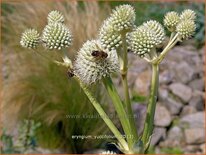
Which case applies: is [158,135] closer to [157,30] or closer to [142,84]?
[142,84]

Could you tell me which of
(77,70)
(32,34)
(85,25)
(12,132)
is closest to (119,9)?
(77,70)

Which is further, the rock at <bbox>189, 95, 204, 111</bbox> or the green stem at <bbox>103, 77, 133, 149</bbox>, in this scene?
the rock at <bbox>189, 95, 204, 111</bbox>

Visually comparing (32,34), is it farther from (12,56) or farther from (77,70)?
(12,56)

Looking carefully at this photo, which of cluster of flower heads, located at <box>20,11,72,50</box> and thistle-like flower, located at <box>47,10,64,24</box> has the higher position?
thistle-like flower, located at <box>47,10,64,24</box>

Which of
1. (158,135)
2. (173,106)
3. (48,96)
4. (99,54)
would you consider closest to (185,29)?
(99,54)

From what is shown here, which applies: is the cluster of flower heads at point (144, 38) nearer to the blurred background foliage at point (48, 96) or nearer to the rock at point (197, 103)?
the blurred background foliage at point (48, 96)

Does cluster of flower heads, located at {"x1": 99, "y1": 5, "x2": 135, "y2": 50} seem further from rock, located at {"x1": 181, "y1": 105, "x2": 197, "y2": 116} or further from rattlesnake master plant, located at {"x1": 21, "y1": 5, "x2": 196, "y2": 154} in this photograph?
rock, located at {"x1": 181, "y1": 105, "x2": 197, "y2": 116}

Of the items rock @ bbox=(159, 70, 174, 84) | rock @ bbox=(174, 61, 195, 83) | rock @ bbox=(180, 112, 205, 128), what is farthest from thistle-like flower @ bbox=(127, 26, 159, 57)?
rock @ bbox=(174, 61, 195, 83)
